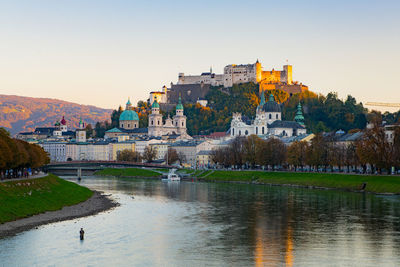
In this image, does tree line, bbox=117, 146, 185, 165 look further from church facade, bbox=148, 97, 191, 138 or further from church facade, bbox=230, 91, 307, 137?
church facade, bbox=148, 97, 191, 138

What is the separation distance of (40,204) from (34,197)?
1.78 meters

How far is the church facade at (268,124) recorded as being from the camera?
6329 inches

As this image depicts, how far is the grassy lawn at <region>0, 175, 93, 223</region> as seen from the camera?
50438 millimetres

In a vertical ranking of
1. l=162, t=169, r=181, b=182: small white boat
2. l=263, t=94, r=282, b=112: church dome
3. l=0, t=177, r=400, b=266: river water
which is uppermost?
l=263, t=94, r=282, b=112: church dome

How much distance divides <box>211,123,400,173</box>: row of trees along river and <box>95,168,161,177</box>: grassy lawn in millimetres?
12693

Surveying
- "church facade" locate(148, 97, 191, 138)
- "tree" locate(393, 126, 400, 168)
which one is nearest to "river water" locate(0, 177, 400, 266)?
"tree" locate(393, 126, 400, 168)

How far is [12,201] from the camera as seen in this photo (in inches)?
2061

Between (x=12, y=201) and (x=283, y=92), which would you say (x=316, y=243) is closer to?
(x=12, y=201)

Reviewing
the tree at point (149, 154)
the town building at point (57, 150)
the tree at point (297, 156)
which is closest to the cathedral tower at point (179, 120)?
the town building at point (57, 150)

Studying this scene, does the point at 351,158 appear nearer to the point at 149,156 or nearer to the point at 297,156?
the point at 297,156

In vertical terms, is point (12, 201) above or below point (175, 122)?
below

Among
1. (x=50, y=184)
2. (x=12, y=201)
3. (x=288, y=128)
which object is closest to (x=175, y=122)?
(x=288, y=128)

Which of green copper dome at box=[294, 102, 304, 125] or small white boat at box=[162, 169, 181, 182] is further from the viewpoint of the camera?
green copper dome at box=[294, 102, 304, 125]

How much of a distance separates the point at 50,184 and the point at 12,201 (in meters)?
17.4
